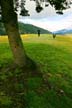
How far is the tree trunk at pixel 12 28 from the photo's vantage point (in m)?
26.8

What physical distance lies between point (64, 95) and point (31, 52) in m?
17.4

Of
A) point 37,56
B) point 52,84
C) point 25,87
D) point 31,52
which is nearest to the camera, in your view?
point 25,87

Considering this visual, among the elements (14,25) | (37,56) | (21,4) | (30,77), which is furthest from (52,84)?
(37,56)

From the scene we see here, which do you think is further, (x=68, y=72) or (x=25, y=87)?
(x=68, y=72)

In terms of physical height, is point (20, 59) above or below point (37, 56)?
above

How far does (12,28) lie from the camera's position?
26922mm

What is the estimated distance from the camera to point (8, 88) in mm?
23891

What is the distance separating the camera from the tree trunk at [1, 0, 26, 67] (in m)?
26.8

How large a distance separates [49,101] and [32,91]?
159 centimetres

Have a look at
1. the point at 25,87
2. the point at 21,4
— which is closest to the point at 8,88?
the point at 25,87

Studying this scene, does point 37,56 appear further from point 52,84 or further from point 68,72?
point 52,84

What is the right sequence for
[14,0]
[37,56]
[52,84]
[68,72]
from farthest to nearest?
[37,56]
[68,72]
[14,0]
[52,84]

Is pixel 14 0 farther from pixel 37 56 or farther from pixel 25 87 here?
pixel 37 56

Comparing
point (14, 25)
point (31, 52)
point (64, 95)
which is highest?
point (14, 25)
